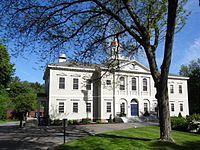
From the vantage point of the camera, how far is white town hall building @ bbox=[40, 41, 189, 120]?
26172 mm

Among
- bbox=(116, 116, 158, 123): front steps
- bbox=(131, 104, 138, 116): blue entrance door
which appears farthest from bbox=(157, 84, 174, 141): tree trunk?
bbox=(131, 104, 138, 116): blue entrance door

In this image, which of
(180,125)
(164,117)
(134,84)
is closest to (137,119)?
(134,84)

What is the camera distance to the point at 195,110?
4366 cm

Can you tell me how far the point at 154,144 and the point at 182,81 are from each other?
29852 mm

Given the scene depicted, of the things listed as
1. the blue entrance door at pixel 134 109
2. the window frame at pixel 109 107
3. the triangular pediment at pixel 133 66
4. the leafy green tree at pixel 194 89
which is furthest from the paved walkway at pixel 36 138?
the leafy green tree at pixel 194 89

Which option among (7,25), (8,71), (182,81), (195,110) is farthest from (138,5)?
(195,110)

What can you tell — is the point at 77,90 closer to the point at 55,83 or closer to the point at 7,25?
the point at 55,83

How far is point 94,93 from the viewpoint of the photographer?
2875 cm

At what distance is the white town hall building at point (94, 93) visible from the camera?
26.2 metres

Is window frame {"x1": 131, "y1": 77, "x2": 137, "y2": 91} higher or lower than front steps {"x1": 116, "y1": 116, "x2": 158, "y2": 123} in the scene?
higher

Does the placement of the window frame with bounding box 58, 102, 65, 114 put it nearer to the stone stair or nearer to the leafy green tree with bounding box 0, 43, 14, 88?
the stone stair

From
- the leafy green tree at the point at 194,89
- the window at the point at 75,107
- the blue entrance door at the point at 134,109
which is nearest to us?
the window at the point at 75,107

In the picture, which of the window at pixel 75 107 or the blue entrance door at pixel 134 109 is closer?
the window at pixel 75 107

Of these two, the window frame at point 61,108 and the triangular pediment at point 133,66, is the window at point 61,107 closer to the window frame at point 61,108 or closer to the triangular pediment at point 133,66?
the window frame at point 61,108
